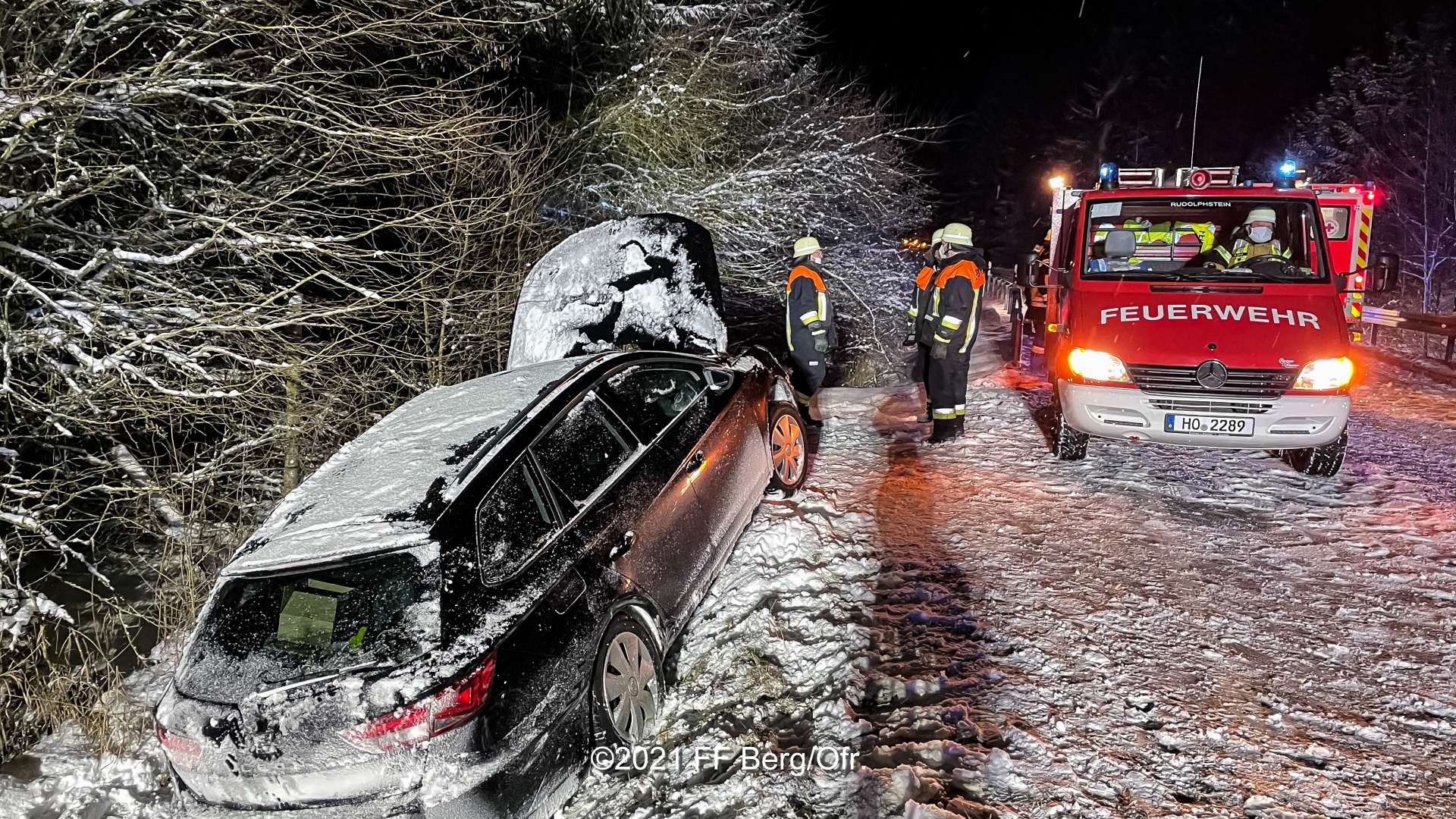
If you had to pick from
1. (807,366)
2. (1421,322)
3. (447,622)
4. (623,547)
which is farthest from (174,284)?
(1421,322)

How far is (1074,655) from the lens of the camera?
3.72m

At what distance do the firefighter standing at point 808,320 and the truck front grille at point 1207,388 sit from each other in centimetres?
270

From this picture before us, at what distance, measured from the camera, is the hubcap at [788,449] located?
5.64 meters

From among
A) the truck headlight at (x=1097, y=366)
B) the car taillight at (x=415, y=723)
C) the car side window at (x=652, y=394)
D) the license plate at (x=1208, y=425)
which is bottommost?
the car taillight at (x=415, y=723)

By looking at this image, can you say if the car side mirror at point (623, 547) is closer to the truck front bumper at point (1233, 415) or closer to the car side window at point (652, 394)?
the car side window at point (652, 394)

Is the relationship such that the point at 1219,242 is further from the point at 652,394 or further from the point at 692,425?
the point at 652,394

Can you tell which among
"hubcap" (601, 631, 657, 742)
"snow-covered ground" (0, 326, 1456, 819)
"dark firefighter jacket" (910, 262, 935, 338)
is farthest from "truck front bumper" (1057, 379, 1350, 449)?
"hubcap" (601, 631, 657, 742)

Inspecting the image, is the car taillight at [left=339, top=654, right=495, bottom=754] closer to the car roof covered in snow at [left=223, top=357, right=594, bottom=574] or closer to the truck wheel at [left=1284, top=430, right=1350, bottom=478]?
the car roof covered in snow at [left=223, top=357, right=594, bottom=574]

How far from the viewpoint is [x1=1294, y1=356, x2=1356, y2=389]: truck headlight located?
543 centimetres

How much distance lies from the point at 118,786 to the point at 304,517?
2.31 m

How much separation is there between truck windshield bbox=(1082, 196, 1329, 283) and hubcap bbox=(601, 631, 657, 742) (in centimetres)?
502

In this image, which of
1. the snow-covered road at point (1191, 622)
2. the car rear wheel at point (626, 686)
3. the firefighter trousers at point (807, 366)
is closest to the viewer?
the snow-covered road at point (1191, 622)

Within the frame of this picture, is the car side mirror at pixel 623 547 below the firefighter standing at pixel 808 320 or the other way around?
below

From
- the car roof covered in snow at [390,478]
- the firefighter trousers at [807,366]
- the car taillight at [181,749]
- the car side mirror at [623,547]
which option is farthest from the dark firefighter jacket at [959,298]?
the car taillight at [181,749]
